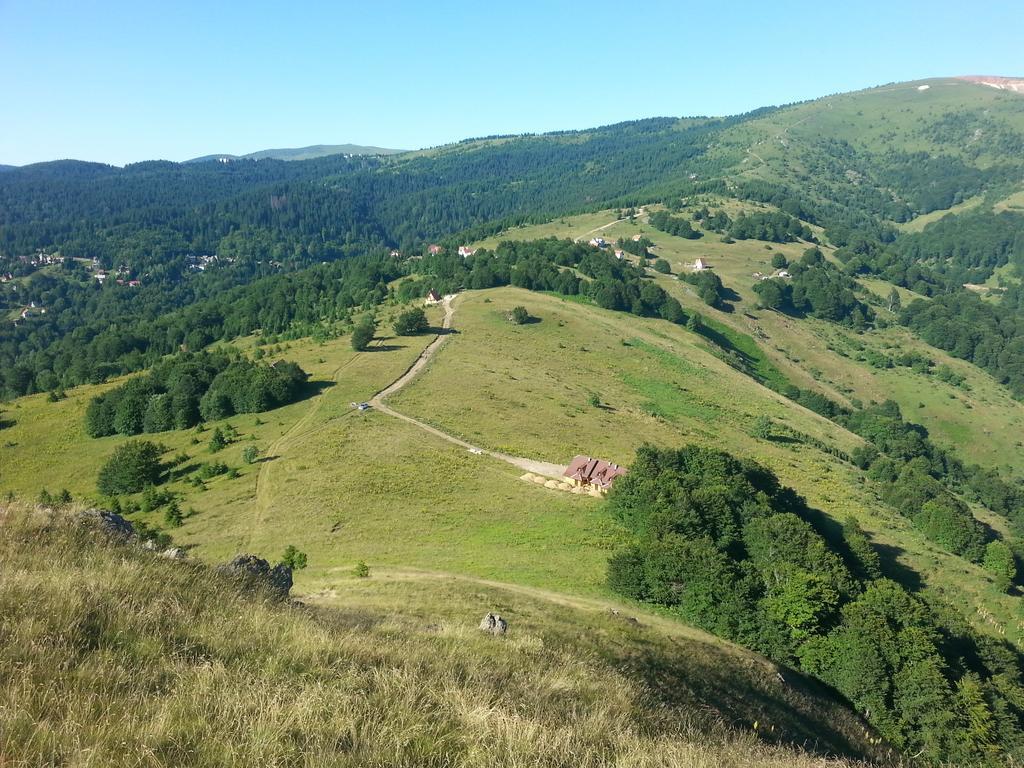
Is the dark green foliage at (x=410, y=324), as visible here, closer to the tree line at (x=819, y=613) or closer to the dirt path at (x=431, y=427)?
the dirt path at (x=431, y=427)

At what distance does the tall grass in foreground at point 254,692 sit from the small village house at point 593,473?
35880 mm

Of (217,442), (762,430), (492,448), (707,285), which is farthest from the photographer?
Result: (707,285)

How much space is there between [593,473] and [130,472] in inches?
1573

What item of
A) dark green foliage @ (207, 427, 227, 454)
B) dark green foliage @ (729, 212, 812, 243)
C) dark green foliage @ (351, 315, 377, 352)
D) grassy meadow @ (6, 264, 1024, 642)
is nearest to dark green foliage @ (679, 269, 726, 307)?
grassy meadow @ (6, 264, 1024, 642)

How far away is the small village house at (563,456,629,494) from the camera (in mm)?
46281

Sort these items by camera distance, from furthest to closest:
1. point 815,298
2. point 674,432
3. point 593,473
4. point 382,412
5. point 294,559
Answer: point 815,298, point 674,432, point 382,412, point 593,473, point 294,559

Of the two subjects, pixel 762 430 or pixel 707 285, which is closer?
A: pixel 762 430

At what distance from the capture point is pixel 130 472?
160 feet

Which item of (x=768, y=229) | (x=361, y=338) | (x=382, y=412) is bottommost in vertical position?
(x=382, y=412)

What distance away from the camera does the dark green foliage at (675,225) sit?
183 m

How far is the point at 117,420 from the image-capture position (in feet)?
209

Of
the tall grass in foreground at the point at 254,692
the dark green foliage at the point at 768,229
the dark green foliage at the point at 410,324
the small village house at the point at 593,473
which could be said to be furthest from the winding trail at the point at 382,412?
the dark green foliage at the point at 768,229

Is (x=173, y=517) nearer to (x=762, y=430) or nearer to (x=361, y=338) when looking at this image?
(x=361, y=338)

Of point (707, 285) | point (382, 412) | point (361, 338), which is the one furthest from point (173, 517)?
point (707, 285)
